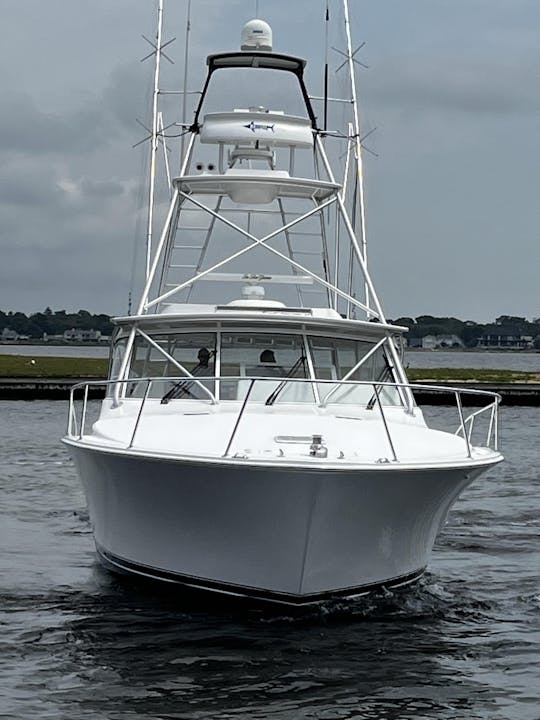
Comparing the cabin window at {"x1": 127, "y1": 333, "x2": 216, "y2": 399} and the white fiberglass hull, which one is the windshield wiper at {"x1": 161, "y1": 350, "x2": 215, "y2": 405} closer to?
the cabin window at {"x1": 127, "y1": 333, "x2": 216, "y2": 399}

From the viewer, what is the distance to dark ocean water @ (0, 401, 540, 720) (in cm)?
1033

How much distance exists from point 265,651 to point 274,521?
4.00 feet

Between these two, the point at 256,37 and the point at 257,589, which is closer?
the point at 257,589

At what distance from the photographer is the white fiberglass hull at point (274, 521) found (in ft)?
36.8

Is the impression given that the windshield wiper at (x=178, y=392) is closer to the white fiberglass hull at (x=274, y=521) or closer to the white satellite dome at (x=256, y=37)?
the white fiberglass hull at (x=274, y=521)

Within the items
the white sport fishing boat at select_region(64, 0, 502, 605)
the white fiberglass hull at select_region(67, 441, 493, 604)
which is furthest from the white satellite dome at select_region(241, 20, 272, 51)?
the white fiberglass hull at select_region(67, 441, 493, 604)

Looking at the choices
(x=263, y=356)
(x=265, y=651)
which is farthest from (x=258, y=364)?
(x=265, y=651)

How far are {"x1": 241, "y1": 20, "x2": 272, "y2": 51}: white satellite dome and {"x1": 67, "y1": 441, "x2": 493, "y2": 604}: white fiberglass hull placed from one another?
23.1ft

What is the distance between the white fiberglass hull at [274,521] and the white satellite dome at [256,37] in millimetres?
7028

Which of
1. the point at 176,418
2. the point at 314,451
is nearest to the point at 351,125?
the point at 176,418

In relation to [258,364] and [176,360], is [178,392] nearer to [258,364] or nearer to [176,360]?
[176,360]

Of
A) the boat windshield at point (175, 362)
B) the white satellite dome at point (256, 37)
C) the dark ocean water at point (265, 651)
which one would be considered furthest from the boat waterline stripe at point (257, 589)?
the white satellite dome at point (256, 37)

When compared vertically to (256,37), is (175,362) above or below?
below

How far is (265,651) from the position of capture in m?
11.4
